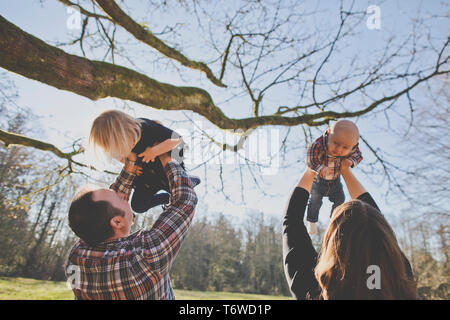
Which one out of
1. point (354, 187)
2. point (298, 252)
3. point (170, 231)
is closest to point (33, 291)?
point (170, 231)

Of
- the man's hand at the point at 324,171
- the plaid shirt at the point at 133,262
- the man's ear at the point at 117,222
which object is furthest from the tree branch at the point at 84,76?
the man's hand at the point at 324,171

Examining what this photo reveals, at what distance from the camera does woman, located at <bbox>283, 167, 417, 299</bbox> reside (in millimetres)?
855

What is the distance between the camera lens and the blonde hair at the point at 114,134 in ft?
6.86

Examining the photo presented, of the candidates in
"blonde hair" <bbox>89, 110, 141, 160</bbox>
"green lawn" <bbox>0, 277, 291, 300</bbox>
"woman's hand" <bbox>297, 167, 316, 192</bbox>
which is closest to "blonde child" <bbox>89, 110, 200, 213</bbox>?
"blonde hair" <bbox>89, 110, 141, 160</bbox>

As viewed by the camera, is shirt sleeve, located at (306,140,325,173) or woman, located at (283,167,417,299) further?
shirt sleeve, located at (306,140,325,173)

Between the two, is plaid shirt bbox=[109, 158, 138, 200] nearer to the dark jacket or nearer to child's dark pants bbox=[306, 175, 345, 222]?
the dark jacket

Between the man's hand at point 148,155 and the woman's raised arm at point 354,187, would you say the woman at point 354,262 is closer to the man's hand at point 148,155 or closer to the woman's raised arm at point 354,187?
the woman's raised arm at point 354,187

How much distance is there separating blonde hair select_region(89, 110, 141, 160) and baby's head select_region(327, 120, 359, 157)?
1858 mm

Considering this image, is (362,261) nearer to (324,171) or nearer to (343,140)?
(324,171)

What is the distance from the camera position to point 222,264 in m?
27.0

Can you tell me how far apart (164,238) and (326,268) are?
762 mm

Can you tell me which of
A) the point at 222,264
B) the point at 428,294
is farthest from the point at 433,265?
the point at 222,264

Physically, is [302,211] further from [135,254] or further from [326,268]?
[135,254]

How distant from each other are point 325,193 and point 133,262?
7.44 feet
